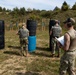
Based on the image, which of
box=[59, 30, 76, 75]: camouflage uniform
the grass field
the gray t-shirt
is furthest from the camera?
the gray t-shirt

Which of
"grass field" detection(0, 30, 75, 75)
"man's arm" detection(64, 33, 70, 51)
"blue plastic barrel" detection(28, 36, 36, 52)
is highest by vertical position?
"man's arm" detection(64, 33, 70, 51)

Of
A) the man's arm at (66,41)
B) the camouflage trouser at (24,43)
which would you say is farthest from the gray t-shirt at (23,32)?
the man's arm at (66,41)

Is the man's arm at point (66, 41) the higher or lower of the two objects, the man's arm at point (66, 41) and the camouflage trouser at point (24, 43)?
the higher

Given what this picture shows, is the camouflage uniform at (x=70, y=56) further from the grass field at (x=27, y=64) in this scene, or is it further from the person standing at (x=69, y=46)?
the grass field at (x=27, y=64)

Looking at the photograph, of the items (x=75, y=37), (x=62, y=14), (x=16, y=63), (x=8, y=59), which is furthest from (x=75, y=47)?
(x=62, y=14)

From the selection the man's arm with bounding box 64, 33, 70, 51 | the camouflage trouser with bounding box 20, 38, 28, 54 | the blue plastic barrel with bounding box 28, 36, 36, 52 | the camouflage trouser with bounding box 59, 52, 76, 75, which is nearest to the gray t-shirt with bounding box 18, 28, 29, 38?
the camouflage trouser with bounding box 20, 38, 28, 54

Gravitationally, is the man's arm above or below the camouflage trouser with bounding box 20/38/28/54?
above

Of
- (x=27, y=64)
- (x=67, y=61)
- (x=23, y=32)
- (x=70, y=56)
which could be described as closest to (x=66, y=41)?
(x=70, y=56)

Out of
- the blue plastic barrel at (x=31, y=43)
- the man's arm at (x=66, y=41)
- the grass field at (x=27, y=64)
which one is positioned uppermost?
the man's arm at (x=66, y=41)

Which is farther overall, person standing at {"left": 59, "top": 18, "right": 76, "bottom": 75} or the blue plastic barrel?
the blue plastic barrel

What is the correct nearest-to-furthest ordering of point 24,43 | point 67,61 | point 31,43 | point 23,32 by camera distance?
point 67,61
point 23,32
point 24,43
point 31,43

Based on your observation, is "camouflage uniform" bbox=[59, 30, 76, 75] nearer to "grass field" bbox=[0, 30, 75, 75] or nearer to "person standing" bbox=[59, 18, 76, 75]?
"person standing" bbox=[59, 18, 76, 75]

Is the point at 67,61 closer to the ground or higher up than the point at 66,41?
closer to the ground

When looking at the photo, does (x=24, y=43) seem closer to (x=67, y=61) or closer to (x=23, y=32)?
(x=23, y=32)
